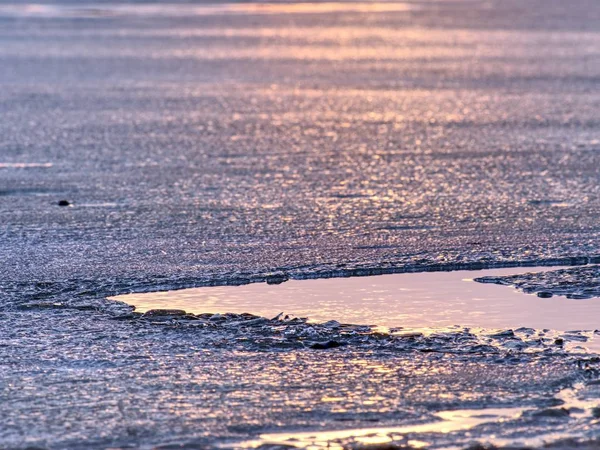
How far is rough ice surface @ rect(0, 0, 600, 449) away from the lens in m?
5.17

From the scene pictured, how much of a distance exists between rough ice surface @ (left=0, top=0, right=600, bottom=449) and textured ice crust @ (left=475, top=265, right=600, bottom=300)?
13.0 inches

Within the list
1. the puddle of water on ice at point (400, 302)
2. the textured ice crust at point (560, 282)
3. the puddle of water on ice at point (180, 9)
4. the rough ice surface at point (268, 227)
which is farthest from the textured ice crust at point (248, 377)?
the puddle of water on ice at point (180, 9)

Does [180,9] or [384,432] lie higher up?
[180,9]

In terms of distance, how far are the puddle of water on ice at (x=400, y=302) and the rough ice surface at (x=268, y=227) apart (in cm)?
20

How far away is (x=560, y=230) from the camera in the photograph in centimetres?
866

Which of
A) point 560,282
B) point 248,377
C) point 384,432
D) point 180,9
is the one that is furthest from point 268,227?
point 180,9

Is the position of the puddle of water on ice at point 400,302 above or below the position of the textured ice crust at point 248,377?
below

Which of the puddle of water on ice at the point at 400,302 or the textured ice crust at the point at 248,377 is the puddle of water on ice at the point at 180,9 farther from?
the textured ice crust at the point at 248,377

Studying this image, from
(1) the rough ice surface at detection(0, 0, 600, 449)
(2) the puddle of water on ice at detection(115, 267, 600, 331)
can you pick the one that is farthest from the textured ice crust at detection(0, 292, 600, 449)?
(2) the puddle of water on ice at detection(115, 267, 600, 331)

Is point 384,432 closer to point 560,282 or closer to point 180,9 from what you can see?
point 560,282

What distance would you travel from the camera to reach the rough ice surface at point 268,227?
517 centimetres

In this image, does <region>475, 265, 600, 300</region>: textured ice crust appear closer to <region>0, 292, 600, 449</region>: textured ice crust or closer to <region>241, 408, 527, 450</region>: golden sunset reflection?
<region>0, 292, 600, 449</region>: textured ice crust

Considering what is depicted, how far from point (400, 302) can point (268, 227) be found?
2282 millimetres

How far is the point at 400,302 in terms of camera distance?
22.4 feet
